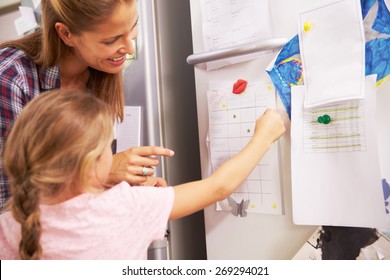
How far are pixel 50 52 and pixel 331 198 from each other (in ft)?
2.16

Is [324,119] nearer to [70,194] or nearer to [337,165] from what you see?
A: [337,165]

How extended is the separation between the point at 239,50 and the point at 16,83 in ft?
1.50

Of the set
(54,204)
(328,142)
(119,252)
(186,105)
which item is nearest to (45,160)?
(54,204)

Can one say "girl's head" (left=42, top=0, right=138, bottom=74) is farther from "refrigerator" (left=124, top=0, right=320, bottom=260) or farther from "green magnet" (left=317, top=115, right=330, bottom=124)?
"green magnet" (left=317, top=115, right=330, bottom=124)

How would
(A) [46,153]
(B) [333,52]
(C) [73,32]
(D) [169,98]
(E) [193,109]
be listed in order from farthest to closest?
(E) [193,109] < (D) [169,98] < (C) [73,32] < (B) [333,52] < (A) [46,153]

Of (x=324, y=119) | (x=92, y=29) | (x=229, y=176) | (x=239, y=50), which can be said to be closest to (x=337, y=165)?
(x=324, y=119)

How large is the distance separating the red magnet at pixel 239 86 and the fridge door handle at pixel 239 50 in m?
0.06

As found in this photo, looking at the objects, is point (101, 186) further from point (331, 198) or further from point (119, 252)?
point (331, 198)

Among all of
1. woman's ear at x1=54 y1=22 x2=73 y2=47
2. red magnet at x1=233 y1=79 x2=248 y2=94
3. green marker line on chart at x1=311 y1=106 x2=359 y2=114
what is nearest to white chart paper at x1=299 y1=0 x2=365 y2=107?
green marker line on chart at x1=311 y1=106 x2=359 y2=114

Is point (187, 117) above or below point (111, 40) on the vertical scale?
below

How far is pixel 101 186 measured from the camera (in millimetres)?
629

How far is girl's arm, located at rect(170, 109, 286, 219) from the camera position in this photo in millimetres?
633

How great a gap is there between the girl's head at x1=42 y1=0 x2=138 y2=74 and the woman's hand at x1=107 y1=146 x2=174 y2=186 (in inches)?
8.2

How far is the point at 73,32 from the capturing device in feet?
2.43
